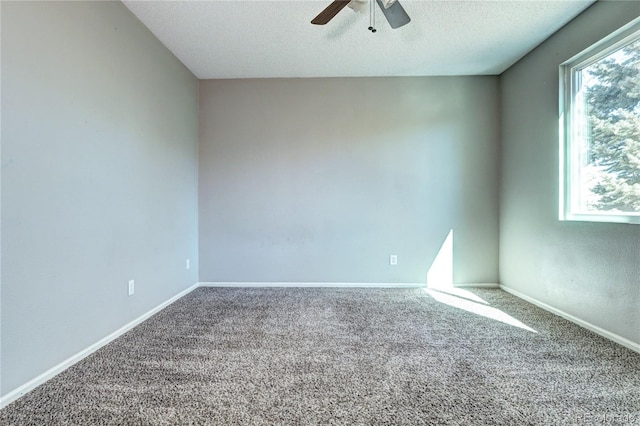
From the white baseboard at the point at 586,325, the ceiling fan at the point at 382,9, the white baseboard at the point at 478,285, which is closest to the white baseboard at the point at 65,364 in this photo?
the ceiling fan at the point at 382,9

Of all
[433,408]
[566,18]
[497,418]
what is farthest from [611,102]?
[433,408]

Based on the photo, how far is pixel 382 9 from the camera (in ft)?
6.22

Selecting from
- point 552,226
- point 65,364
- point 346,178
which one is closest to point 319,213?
point 346,178

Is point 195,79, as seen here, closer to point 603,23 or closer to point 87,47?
point 87,47

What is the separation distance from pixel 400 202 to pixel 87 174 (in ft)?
9.90

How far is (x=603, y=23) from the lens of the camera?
2.16 meters

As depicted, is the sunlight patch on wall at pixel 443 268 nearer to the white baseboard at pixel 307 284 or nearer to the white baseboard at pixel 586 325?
the white baseboard at pixel 307 284

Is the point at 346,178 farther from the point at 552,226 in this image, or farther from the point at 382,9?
the point at 552,226

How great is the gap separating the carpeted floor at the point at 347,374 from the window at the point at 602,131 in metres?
1.03

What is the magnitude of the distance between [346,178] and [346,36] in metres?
1.51

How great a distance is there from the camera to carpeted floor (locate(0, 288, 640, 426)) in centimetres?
136

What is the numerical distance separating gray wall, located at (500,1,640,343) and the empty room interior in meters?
0.02

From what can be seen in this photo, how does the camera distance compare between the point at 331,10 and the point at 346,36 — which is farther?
the point at 346,36

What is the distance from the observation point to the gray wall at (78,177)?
147cm
